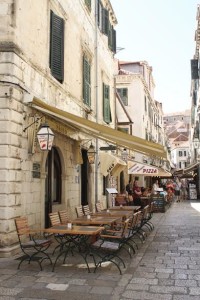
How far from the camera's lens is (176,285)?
207 inches

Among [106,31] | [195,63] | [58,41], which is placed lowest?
[58,41]

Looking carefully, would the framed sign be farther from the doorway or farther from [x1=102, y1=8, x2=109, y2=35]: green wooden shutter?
[x1=102, y1=8, x2=109, y2=35]: green wooden shutter

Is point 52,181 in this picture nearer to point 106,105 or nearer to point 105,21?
point 106,105

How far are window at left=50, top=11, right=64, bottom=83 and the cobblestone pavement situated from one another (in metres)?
5.46

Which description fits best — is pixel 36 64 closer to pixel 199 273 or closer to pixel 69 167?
pixel 69 167

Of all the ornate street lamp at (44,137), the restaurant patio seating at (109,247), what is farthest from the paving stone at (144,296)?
the ornate street lamp at (44,137)

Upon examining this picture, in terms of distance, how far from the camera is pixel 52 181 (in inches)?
407

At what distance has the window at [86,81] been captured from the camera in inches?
517

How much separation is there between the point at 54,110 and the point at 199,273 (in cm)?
452

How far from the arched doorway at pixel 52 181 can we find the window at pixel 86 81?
3318mm

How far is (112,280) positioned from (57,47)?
7056 millimetres

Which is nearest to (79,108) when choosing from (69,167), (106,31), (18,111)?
(69,167)

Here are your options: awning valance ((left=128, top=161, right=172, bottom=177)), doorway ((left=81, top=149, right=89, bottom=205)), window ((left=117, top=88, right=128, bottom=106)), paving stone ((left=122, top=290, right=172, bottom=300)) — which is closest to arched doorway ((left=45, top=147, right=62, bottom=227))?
doorway ((left=81, top=149, right=89, bottom=205))

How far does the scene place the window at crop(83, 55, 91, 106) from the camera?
13.1 meters
